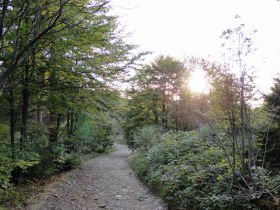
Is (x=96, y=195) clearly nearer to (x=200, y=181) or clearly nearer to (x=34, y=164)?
(x=34, y=164)

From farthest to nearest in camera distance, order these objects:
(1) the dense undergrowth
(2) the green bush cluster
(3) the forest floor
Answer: (3) the forest floor, (1) the dense undergrowth, (2) the green bush cluster

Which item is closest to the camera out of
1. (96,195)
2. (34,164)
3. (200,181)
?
(200,181)

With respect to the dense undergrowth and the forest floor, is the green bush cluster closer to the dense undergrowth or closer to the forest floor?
the forest floor

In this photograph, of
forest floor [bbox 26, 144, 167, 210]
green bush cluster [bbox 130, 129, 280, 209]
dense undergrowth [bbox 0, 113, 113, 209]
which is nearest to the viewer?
green bush cluster [bbox 130, 129, 280, 209]

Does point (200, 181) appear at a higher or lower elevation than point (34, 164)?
higher

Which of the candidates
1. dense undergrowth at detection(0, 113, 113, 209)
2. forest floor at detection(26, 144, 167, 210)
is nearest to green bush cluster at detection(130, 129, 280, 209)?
forest floor at detection(26, 144, 167, 210)

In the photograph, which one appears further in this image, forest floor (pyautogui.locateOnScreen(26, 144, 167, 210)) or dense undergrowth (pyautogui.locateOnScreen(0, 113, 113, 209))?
forest floor (pyautogui.locateOnScreen(26, 144, 167, 210))

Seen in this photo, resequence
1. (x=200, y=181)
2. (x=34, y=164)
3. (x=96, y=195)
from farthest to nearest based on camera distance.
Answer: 1. (x=34, y=164)
2. (x=96, y=195)
3. (x=200, y=181)

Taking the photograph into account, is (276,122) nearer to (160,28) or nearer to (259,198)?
(259,198)

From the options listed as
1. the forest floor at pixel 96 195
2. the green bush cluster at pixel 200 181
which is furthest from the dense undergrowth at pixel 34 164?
the green bush cluster at pixel 200 181

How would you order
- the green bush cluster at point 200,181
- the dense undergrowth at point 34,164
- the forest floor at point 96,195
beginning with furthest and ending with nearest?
the forest floor at point 96,195
the dense undergrowth at point 34,164
the green bush cluster at point 200,181

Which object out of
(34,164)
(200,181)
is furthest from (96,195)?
(200,181)

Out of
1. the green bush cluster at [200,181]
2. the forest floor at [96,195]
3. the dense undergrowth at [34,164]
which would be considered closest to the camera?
the green bush cluster at [200,181]

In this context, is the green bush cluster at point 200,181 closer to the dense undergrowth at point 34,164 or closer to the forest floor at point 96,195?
the forest floor at point 96,195
